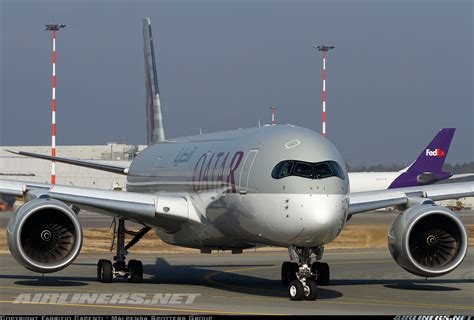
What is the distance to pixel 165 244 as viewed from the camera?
52.2 m

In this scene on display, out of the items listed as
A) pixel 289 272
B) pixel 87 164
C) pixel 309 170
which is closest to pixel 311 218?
pixel 309 170

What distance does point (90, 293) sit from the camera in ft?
85.0

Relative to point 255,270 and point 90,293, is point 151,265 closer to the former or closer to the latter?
point 255,270

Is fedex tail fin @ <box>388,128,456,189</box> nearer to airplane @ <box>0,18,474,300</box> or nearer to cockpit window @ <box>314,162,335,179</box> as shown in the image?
airplane @ <box>0,18,474,300</box>

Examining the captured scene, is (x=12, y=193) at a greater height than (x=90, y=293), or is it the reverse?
(x=12, y=193)

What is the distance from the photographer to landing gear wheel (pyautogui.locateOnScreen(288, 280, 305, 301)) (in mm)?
23516

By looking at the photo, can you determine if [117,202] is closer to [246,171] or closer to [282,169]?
[246,171]

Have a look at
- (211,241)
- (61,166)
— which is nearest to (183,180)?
(211,241)

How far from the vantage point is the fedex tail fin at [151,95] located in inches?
1646

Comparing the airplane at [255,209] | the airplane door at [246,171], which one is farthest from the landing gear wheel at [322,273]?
the airplane door at [246,171]

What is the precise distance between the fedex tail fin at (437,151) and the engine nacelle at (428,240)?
6393cm

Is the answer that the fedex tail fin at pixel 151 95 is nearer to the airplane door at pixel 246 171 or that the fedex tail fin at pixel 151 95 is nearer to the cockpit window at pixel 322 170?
the airplane door at pixel 246 171

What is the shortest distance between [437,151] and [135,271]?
6387 cm

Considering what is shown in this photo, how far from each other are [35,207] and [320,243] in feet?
24.8
